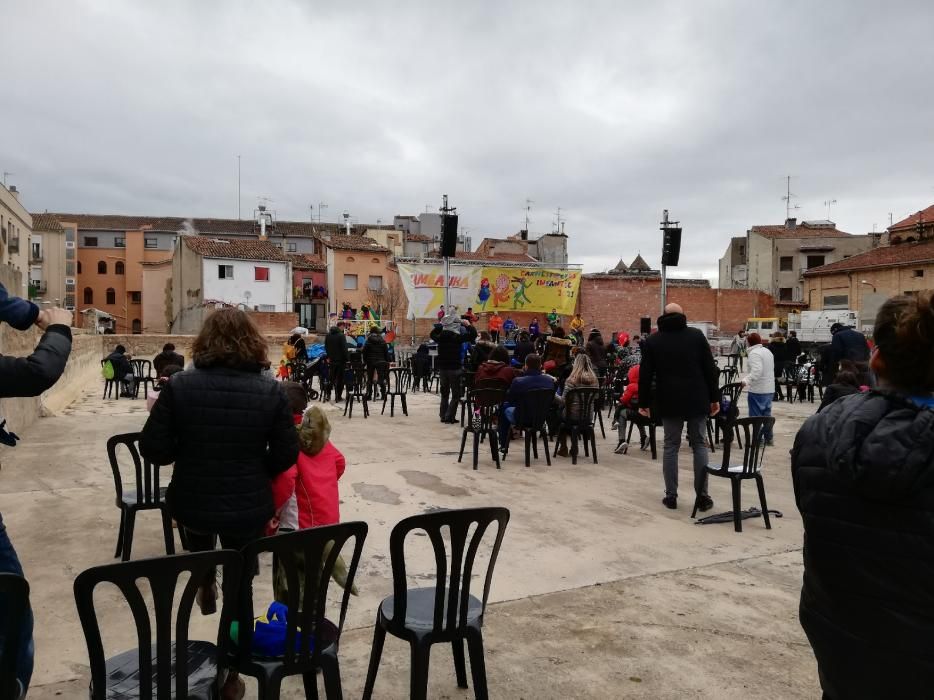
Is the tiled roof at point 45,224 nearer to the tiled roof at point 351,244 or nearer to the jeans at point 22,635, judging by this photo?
the tiled roof at point 351,244

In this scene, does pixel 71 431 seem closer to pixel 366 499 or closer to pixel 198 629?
pixel 366 499

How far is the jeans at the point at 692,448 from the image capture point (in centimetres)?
534

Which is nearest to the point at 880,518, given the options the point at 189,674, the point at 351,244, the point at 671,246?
the point at 189,674

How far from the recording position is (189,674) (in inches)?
81.0

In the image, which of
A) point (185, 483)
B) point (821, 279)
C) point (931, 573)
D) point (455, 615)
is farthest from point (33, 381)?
point (821, 279)

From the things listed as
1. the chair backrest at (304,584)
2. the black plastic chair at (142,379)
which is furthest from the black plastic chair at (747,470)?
the black plastic chair at (142,379)

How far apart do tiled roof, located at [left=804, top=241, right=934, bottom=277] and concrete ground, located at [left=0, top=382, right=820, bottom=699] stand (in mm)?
31415

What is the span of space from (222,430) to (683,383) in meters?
3.78

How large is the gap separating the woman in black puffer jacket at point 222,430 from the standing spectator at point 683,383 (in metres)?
3.50

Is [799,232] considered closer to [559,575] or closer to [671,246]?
[671,246]

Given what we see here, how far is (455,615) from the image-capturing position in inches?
97.2

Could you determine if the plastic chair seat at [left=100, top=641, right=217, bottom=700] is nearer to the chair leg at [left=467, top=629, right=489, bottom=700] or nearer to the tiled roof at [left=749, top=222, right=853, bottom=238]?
the chair leg at [left=467, top=629, right=489, bottom=700]

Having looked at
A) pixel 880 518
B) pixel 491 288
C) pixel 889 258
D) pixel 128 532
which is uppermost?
pixel 889 258

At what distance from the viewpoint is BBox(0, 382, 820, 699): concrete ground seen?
2.90m
